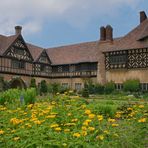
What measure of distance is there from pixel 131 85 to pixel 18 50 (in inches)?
640

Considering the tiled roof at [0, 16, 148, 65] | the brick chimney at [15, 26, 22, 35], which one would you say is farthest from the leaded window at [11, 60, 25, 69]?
the brick chimney at [15, 26, 22, 35]

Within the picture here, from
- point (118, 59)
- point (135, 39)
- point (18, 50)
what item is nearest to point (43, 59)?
point (18, 50)

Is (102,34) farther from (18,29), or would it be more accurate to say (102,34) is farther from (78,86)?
(18,29)

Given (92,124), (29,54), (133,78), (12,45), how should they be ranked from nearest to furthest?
1. (92,124)
2. (133,78)
3. (12,45)
4. (29,54)

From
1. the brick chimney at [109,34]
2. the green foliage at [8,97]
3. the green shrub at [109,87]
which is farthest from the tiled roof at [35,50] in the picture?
the green foliage at [8,97]

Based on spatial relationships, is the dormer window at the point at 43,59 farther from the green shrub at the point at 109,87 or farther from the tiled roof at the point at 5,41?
the green shrub at the point at 109,87

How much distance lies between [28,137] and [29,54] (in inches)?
1614

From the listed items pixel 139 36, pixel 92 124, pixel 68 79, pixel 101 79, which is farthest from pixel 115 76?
pixel 92 124

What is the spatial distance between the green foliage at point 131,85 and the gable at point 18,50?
1493 cm

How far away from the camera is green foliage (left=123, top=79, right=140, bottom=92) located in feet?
124

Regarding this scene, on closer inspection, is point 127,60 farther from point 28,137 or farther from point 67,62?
point 28,137

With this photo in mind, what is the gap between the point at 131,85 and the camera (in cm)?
3806

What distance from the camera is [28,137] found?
496 cm

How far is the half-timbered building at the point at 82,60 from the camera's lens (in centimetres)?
3966
